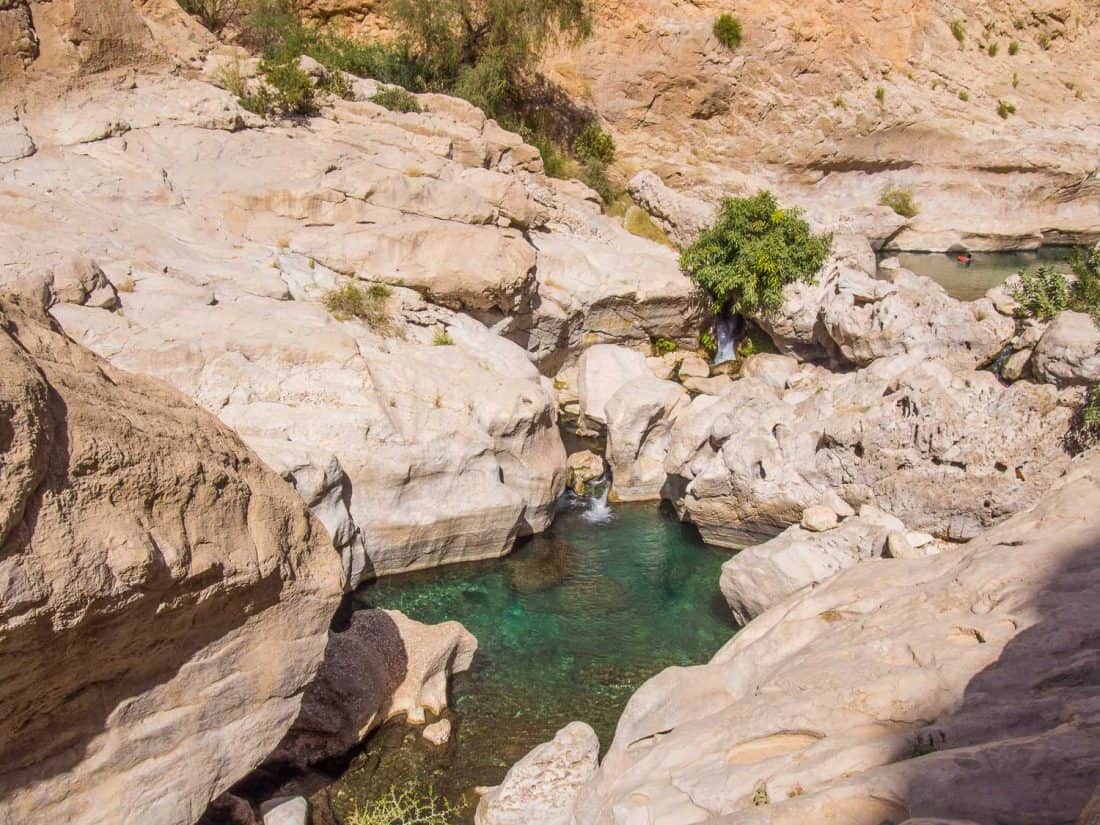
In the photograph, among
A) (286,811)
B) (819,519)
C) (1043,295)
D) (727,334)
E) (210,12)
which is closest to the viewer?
(286,811)

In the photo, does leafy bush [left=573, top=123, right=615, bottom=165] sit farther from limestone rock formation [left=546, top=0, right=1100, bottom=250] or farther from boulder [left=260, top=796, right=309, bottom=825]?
boulder [left=260, top=796, right=309, bottom=825]

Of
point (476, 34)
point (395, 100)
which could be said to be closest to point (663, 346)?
point (395, 100)

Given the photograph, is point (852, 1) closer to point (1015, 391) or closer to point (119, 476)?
point (1015, 391)

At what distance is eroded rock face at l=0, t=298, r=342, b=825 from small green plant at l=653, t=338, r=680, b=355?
48.5 feet

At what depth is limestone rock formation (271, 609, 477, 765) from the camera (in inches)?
373

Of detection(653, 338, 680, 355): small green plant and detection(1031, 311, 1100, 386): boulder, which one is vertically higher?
detection(1031, 311, 1100, 386): boulder

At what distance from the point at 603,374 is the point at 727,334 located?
4948 millimetres

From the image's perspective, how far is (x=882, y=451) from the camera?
13.7 meters

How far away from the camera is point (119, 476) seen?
5.75 m

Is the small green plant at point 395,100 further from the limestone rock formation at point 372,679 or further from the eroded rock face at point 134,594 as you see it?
the eroded rock face at point 134,594

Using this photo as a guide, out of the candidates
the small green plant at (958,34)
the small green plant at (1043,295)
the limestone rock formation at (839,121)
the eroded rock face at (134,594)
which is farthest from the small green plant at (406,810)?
the small green plant at (958,34)

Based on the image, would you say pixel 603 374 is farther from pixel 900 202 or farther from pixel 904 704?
pixel 900 202

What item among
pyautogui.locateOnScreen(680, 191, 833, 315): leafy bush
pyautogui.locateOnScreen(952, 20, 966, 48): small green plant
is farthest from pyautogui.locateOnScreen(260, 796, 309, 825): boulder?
pyautogui.locateOnScreen(952, 20, 966, 48): small green plant

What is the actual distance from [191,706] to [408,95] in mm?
19473
